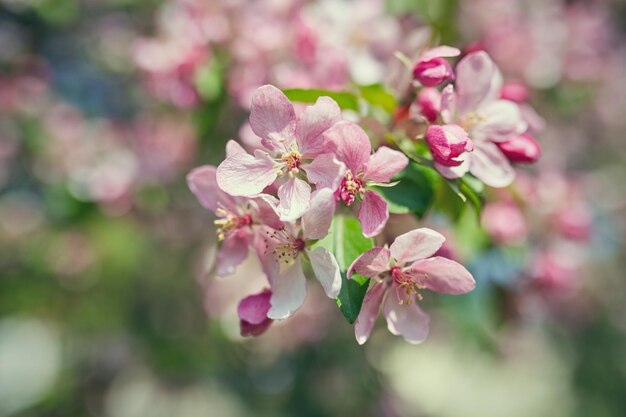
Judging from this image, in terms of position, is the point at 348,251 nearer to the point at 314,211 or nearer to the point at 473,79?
the point at 314,211

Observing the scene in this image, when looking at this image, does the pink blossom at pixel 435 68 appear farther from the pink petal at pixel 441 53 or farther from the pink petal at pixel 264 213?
the pink petal at pixel 264 213

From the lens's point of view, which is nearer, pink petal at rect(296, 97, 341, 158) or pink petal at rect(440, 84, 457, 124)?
pink petal at rect(296, 97, 341, 158)

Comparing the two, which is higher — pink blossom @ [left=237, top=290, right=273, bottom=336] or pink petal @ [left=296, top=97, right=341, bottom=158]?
pink petal @ [left=296, top=97, right=341, bottom=158]

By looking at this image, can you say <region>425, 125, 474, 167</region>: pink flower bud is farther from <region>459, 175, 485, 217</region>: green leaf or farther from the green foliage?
the green foliage

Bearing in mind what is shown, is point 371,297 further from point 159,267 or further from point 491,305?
point 159,267

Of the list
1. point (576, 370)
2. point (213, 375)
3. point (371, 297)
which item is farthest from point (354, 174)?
point (576, 370)

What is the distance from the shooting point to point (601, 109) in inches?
125

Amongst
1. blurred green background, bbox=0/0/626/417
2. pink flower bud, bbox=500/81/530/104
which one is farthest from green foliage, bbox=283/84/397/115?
A: pink flower bud, bbox=500/81/530/104

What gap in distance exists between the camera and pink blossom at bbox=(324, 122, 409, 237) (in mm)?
754

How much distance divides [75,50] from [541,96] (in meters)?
1.98

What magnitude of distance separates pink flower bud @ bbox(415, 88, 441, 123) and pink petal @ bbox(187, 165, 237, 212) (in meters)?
0.32

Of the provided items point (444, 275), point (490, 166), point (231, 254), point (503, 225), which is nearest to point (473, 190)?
point (490, 166)

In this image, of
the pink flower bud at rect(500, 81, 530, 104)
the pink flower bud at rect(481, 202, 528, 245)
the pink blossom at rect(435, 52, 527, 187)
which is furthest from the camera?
the pink flower bud at rect(481, 202, 528, 245)

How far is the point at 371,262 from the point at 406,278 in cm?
8
